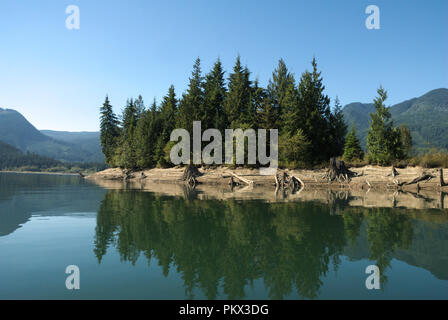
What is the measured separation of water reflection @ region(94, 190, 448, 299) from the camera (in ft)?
23.8

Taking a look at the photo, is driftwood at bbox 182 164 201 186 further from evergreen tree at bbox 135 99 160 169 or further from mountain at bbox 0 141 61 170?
mountain at bbox 0 141 61 170

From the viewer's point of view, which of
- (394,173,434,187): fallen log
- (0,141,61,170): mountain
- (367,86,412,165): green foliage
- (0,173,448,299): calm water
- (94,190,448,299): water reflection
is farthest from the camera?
(0,141,61,170): mountain

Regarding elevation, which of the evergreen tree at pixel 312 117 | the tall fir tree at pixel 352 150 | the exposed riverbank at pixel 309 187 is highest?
the evergreen tree at pixel 312 117

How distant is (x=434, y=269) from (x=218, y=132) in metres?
48.6

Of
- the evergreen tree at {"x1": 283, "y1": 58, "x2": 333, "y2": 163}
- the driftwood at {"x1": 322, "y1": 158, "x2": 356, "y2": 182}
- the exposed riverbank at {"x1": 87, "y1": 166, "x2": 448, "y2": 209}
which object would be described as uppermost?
the evergreen tree at {"x1": 283, "y1": 58, "x2": 333, "y2": 163}

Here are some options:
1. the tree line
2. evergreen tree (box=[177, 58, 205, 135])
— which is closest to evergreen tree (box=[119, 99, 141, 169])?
the tree line

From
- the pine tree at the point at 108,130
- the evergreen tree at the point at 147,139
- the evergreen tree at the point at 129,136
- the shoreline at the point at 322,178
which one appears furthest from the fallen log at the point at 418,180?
the pine tree at the point at 108,130

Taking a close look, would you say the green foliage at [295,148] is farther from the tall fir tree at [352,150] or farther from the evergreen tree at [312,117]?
the tall fir tree at [352,150]

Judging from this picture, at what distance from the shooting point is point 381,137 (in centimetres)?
4100

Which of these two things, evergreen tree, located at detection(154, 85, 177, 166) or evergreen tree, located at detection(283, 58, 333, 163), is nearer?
evergreen tree, located at detection(283, 58, 333, 163)

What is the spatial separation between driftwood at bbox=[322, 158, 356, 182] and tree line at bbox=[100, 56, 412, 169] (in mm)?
4144

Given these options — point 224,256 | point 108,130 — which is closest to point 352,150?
point 224,256

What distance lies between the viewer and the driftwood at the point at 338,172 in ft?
136

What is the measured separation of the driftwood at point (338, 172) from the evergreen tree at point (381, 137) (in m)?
4.47
